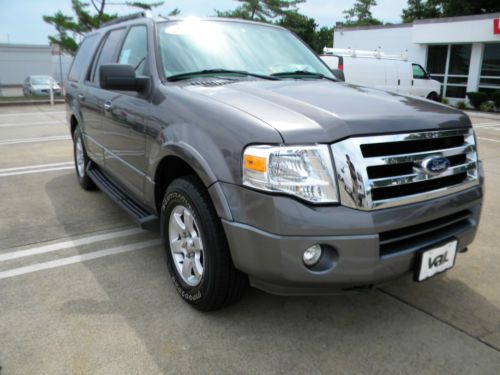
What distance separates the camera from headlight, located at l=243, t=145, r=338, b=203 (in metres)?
2.11

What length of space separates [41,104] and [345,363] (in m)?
17.7

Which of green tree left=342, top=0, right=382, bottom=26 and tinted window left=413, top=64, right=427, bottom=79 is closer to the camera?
tinted window left=413, top=64, right=427, bottom=79

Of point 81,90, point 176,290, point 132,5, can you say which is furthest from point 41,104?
point 176,290

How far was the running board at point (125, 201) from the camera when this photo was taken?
3.22 meters

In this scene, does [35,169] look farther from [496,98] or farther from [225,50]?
[496,98]

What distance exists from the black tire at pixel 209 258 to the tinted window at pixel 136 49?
119cm

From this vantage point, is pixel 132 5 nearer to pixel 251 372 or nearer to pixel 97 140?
pixel 97 140

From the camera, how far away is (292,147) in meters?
2.13

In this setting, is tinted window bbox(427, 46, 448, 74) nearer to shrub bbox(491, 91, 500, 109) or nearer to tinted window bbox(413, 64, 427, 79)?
shrub bbox(491, 91, 500, 109)

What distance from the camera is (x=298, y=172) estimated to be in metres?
2.12

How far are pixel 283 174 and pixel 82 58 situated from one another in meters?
4.04

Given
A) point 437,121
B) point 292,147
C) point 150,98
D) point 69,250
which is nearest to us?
point 292,147

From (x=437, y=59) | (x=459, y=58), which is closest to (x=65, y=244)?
(x=459, y=58)

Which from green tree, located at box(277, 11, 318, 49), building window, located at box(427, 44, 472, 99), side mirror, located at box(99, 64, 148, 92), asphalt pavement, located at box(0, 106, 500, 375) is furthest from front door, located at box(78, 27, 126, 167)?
green tree, located at box(277, 11, 318, 49)
